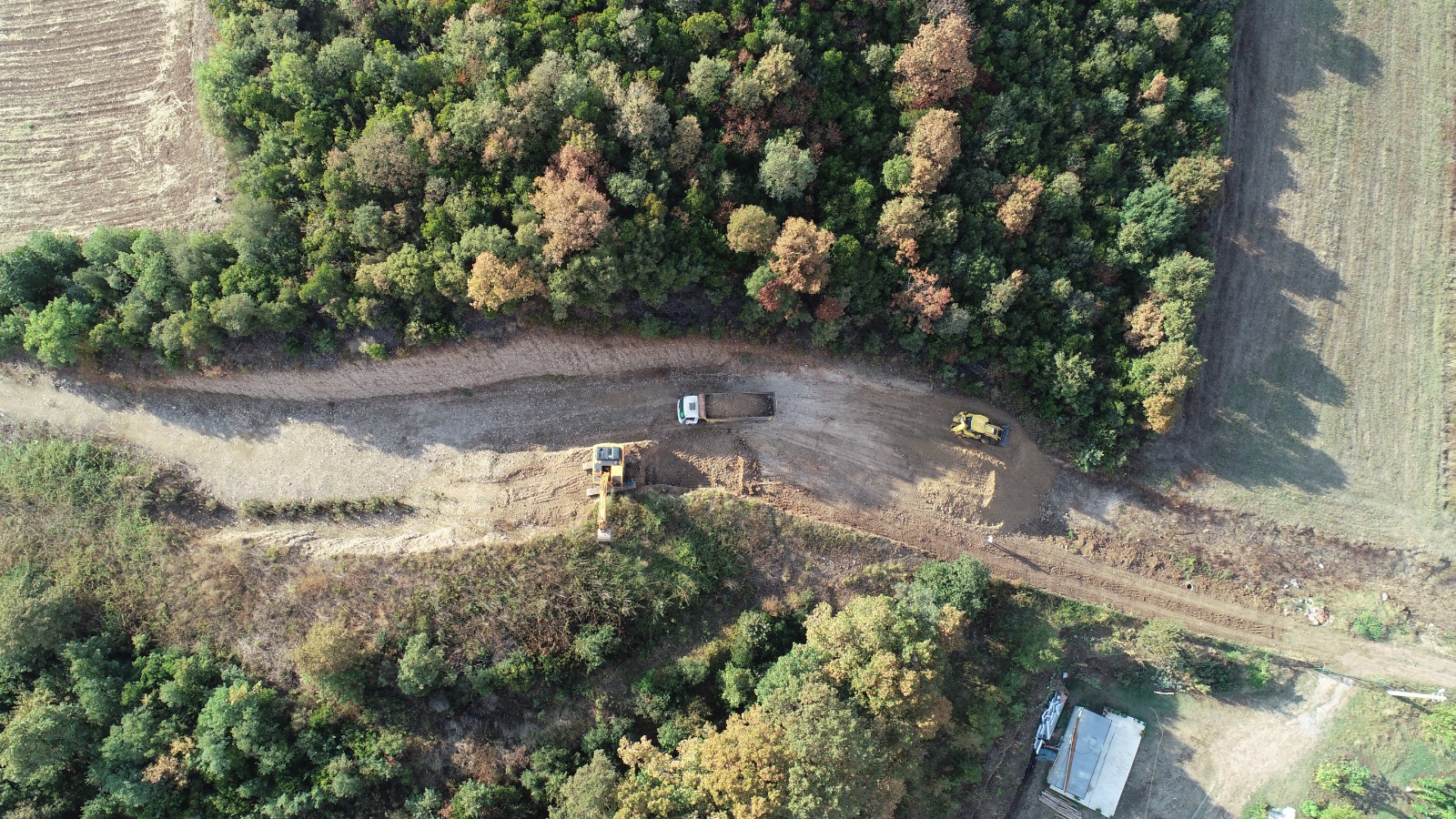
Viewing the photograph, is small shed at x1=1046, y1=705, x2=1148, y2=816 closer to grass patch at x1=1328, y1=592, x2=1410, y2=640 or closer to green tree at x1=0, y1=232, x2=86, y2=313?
grass patch at x1=1328, y1=592, x2=1410, y2=640

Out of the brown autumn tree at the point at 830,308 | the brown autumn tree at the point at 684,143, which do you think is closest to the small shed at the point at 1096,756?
the brown autumn tree at the point at 830,308

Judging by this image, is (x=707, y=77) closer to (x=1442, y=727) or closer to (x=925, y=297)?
(x=925, y=297)

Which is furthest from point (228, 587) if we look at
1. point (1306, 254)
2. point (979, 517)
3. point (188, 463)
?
point (1306, 254)

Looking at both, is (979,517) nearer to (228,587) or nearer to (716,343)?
(716,343)

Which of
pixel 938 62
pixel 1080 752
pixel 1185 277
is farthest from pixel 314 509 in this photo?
pixel 1185 277

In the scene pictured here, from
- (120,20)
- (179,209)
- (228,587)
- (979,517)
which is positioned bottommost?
(228,587)
